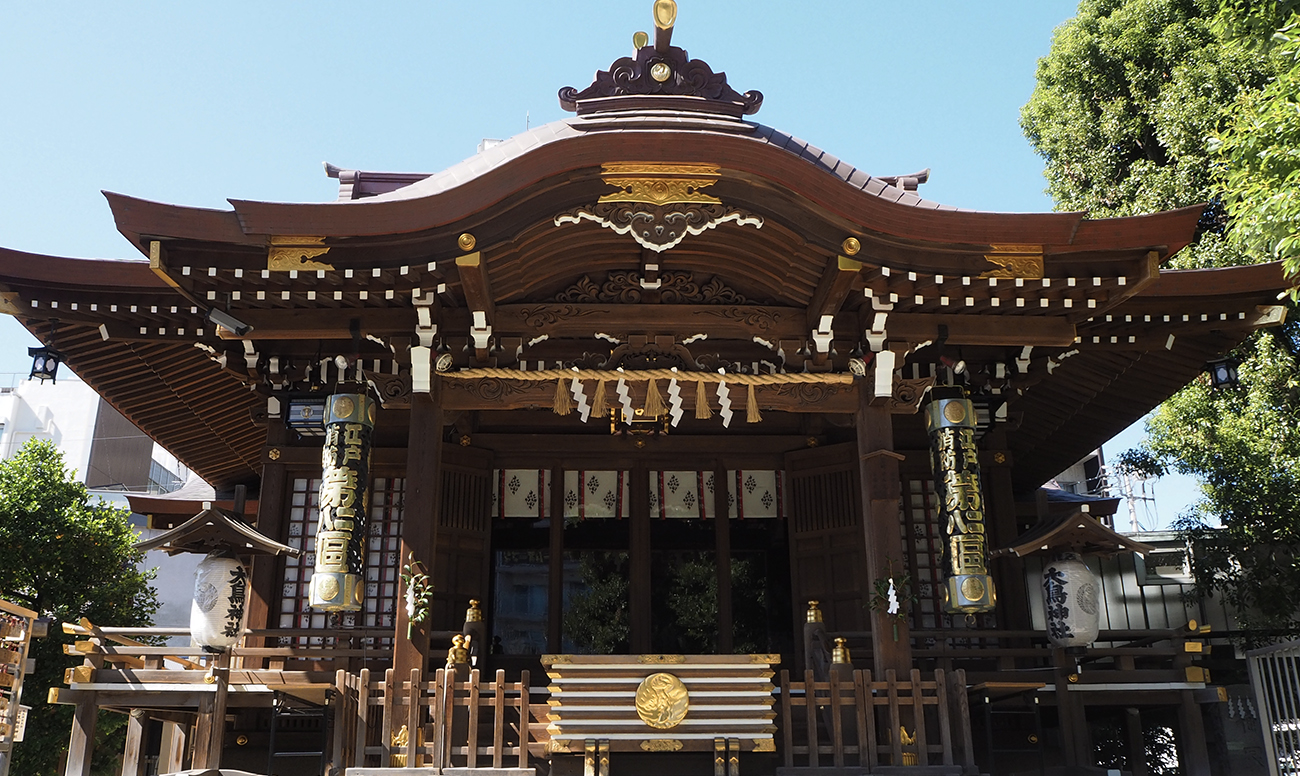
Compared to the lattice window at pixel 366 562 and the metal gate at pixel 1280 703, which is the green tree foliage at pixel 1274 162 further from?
the lattice window at pixel 366 562

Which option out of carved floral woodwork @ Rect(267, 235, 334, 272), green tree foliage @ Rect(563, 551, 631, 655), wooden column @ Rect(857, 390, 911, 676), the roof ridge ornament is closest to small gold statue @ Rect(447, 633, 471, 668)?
carved floral woodwork @ Rect(267, 235, 334, 272)

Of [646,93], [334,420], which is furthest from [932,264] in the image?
[334,420]

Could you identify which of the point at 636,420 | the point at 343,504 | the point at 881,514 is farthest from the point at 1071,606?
the point at 343,504

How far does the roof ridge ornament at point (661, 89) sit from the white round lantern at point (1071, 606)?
4.71 metres

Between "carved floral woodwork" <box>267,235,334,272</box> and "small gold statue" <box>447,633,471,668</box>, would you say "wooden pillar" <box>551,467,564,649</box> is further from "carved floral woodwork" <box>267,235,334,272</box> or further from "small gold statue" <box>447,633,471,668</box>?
"carved floral woodwork" <box>267,235,334,272</box>

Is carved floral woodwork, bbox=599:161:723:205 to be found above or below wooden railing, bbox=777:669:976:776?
above

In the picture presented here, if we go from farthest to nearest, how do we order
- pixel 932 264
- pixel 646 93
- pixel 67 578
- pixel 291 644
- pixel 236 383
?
pixel 67 578, pixel 236 383, pixel 291 644, pixel 646 93, pixel 932 264

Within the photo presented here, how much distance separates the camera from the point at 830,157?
8.45 m

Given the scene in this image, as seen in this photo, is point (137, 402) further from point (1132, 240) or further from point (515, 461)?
point (1132, 240)

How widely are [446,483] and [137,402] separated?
3453 mm

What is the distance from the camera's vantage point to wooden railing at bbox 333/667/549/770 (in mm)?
6906

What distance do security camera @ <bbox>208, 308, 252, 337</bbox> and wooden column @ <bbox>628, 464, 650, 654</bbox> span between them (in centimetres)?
445

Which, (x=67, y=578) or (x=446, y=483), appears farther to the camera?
(x=67, y=578)

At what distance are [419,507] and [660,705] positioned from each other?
7.99 ft
